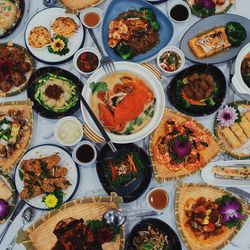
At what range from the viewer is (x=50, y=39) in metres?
2.73

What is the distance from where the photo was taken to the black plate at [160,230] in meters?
2.49

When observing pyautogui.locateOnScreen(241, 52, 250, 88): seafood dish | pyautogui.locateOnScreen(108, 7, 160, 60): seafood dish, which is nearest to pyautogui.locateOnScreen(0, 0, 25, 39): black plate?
pyautogui.locateOnScreen(108, 7, 160, 60): seafood dish

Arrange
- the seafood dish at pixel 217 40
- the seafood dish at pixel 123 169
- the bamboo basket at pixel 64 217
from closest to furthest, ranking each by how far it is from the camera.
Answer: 1. the bamboo basket at pixel 64 217
2. the seafood dish at pixel 123 169
3. the seafood dish at pixel 217 40

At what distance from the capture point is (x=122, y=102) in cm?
254

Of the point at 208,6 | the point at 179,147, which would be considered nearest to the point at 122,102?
the point at 179,147

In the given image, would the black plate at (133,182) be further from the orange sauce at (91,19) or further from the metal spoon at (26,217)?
the orange sauce at (91,19)

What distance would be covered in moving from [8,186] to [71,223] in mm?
468

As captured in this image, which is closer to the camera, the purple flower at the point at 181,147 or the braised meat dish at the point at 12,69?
the purple flower at the point at 181,147

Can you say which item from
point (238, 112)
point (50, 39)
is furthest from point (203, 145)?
point (50, 39)

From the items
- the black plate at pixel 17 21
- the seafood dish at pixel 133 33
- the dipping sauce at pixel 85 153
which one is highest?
the black plate at pixel 17 21

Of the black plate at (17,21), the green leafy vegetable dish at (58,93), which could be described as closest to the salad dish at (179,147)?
the green leafy vegetable dish at (58,93)

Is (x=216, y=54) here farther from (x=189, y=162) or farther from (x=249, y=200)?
(x=249, y=200)

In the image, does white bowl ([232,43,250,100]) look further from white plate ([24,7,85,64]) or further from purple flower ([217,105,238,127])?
white plate ([24,7,85,64])

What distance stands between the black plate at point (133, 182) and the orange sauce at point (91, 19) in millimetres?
805
